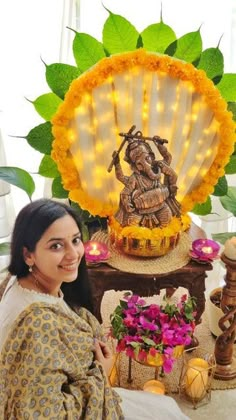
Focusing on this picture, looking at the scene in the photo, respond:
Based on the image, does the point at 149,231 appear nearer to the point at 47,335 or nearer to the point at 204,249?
the point at 204,249

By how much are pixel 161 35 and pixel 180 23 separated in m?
0.31

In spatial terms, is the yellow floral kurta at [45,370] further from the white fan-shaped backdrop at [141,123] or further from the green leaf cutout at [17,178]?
the green leaf cutout at [17,178]

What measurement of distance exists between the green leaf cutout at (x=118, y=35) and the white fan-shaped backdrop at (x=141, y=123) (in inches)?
8.0

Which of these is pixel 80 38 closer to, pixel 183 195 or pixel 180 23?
pixel 180 23

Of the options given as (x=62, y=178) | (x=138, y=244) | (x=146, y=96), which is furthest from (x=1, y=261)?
(x=146, y=96)

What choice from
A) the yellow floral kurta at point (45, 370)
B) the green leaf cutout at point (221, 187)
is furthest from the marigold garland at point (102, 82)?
the yellow floral kurta at point (45, 370)

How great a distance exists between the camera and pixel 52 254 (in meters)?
1.47

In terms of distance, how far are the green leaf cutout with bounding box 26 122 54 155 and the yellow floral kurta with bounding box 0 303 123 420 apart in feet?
3.27

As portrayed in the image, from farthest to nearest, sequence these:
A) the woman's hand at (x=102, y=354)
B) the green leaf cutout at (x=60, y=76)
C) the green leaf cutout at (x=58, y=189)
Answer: the green leaf cutout at (x=58, y=189) < the green leaf cutout at (x=60, y=76) < the woman's hand at (x=102, y=354)

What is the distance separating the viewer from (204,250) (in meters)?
2.18

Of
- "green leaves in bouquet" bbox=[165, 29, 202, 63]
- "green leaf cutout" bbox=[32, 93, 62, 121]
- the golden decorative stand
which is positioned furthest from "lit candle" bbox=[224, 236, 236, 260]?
"green leaf cutout" bbox=[32, 93, 62, 121]

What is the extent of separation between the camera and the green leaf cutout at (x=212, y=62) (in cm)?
235

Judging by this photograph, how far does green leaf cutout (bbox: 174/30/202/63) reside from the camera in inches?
91.9

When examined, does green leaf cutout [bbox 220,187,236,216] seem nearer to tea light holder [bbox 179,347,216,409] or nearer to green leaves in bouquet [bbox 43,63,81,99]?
tea light holder [bbox 179,347,216,409]
